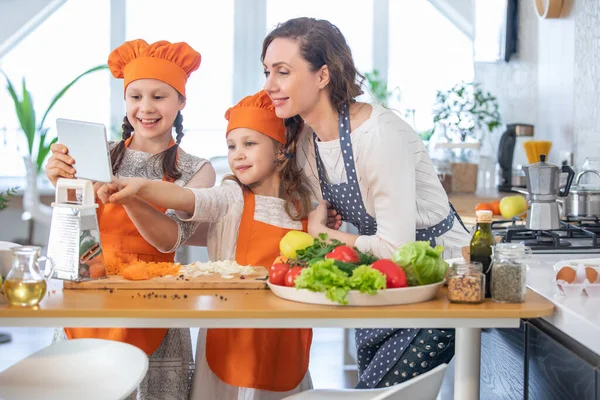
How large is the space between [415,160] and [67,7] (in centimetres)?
523

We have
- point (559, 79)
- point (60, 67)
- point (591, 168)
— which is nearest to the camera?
point (591, 168)

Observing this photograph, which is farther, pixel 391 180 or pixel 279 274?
pixel 391 180

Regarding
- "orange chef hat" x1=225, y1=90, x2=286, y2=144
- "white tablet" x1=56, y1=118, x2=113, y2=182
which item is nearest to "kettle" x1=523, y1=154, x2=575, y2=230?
"orange chef hat" x1=225, y1=90, x2=286, y2=144

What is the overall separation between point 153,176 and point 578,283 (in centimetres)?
130

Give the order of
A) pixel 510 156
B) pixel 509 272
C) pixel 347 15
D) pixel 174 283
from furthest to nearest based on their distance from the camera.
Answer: pixel 347 15
pixel 510 156
pixel 174 283
pixel 509 272

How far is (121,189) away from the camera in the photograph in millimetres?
2139

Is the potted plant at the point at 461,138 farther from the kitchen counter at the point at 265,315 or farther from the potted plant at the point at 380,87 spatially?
the kitchen counter at the point at 265,315

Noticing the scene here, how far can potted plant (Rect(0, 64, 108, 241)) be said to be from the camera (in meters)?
5.42

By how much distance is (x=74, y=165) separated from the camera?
2107 millimetres

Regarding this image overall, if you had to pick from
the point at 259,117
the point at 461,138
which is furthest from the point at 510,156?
the point at 259,117

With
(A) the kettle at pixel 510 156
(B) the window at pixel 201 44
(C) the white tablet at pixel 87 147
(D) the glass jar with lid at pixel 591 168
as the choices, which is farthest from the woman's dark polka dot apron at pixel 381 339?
(B) the window at pixel 201 44

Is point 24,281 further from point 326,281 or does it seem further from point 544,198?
point 544,198

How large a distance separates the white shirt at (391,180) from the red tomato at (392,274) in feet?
0.97

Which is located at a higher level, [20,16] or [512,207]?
[20,16]
